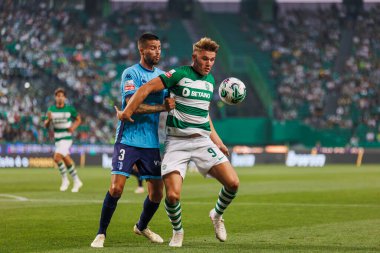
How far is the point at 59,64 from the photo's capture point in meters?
45.0

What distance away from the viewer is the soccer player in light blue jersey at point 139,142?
1034 centimetres

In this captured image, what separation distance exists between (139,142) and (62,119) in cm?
1147

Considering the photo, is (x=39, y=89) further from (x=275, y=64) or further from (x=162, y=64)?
(x=275, y=64)

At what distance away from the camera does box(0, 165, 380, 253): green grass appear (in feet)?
34.2

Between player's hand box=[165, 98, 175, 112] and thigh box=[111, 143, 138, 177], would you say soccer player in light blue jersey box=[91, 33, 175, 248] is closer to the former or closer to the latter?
thigh box=[111, 143, 138, 177]

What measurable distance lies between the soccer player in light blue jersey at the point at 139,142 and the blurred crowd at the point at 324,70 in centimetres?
3710

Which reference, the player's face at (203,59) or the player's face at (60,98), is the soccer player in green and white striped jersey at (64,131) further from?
the player's face at (203,59)

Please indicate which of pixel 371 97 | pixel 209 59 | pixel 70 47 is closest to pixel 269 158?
pixel 371 97

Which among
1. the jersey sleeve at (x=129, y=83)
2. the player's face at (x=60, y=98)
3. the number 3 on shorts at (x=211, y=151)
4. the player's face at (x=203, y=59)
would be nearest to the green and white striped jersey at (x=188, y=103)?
the player's face at (x=203, y=59)

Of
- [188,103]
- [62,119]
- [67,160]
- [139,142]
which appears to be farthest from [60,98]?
[188,103]

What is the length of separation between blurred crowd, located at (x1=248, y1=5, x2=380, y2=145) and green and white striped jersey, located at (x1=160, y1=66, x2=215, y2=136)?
37.2m

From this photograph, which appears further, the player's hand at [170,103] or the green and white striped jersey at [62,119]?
the green and white striped jersey at [62,119]

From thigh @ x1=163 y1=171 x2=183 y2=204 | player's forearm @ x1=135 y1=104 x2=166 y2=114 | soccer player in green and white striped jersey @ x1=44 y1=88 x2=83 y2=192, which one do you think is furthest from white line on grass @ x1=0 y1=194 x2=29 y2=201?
player's forearm @ x1=135 y1=104 x2=166 y2=114

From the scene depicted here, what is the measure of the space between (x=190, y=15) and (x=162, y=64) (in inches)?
338
